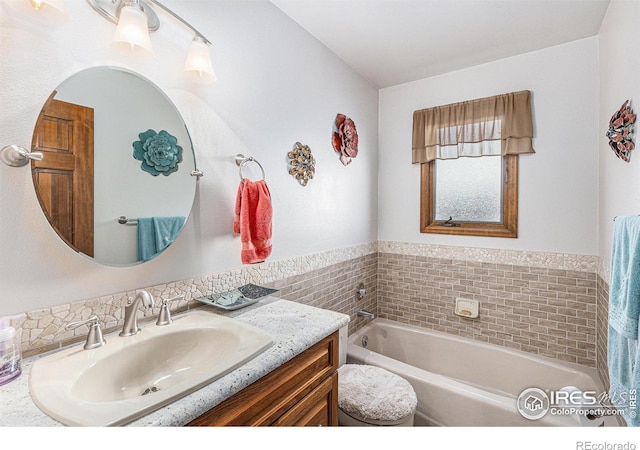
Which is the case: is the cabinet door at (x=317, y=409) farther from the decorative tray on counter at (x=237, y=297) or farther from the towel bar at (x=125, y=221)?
the towel bar at (x=125, y=221)

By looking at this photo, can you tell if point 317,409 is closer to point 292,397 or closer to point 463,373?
point 292,397

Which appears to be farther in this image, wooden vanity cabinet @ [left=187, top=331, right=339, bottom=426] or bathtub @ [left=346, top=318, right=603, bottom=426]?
bathtub @ [left=346, top=318, right=603, bottom=426]

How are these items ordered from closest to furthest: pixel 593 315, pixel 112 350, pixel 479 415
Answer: pixel 112 350
pixel 479 415
pixel 593 315

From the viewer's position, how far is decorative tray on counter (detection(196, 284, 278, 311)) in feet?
4.05

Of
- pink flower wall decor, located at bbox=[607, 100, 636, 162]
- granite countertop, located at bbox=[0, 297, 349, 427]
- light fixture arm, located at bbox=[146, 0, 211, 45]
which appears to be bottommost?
granite countertop, located at bbox=[0, 297, 349, 427]

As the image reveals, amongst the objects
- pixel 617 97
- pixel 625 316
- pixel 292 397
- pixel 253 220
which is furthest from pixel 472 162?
pixel 292 397

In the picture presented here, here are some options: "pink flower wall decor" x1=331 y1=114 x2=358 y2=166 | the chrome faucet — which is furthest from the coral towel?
"pink flower wall decor" x1=331 y1=114 x2=358 y2=166

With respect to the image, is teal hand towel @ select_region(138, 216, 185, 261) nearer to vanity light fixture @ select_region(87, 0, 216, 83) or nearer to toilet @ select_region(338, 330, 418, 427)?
vanity light fixture @ select_region(87, 0, 216, 83)

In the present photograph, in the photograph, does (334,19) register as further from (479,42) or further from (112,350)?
(112,350)

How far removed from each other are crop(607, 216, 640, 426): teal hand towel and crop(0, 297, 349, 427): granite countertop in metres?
0.95

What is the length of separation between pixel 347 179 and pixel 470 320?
149 cm

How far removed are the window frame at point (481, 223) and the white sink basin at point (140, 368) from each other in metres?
1.93
